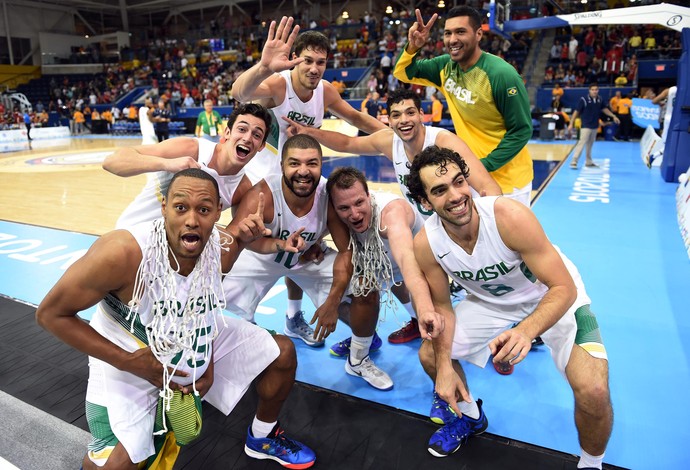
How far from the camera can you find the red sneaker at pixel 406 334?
3.61 meters

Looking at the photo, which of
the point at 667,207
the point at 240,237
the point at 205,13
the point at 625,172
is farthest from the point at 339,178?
the point at 205,13

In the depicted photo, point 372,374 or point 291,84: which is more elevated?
point 291,84

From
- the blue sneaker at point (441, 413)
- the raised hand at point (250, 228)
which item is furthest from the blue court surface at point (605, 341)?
the raised hand at point (250, 228)

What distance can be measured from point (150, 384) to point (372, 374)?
4.53 ft

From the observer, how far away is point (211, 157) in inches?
130

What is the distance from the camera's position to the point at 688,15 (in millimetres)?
7809

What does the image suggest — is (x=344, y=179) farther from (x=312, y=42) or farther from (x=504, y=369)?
(x=504, y=369)

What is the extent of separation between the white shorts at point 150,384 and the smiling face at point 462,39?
7.71 ft

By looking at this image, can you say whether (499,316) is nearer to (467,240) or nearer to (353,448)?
(467,240)

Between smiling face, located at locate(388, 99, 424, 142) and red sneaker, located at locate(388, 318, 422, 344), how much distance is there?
1.42m

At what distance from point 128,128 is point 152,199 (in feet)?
77.5

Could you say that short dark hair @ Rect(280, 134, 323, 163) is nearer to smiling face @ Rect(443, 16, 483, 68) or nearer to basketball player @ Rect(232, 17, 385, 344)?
basketball player @ Rect(232, 17, 385, 344)

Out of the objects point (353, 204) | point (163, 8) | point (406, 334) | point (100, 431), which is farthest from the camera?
point (163, 8)

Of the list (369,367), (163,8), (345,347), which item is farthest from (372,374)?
(163,8)
